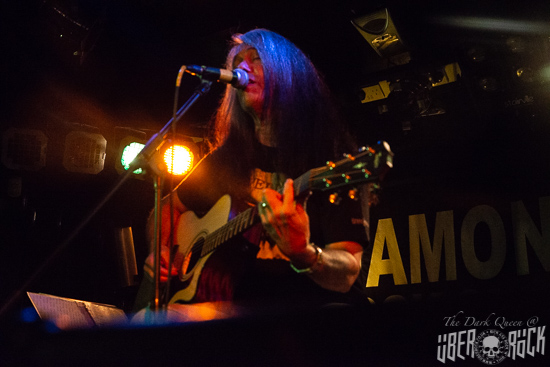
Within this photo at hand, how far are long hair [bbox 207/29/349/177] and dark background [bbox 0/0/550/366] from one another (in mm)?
1500

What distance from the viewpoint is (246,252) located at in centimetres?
230

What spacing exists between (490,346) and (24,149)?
4.50m

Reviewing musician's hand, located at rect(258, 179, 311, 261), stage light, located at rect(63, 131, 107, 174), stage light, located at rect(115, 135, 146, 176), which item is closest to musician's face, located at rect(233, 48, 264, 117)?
musician's hand, located at rect(258, 179, 311, 261)

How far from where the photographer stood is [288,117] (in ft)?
8.68

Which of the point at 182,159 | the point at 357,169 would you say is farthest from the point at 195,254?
the point at 182,159

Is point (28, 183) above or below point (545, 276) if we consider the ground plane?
above

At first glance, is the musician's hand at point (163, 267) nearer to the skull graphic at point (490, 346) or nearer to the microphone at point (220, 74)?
the microphone at point (220, 74)

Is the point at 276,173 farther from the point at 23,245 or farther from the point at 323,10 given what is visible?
the point at 23,245

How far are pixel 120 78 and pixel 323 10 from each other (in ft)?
7.08

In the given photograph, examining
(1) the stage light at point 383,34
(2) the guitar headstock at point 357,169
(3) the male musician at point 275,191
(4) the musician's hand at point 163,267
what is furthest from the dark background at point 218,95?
(2) the guitar headstock at point 357,169

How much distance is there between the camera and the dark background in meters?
4.27

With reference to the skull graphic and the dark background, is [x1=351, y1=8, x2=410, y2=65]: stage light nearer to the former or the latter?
the dark background

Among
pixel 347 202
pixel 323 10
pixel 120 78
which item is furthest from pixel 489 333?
pixel 120 78

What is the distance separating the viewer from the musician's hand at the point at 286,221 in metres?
1.85
